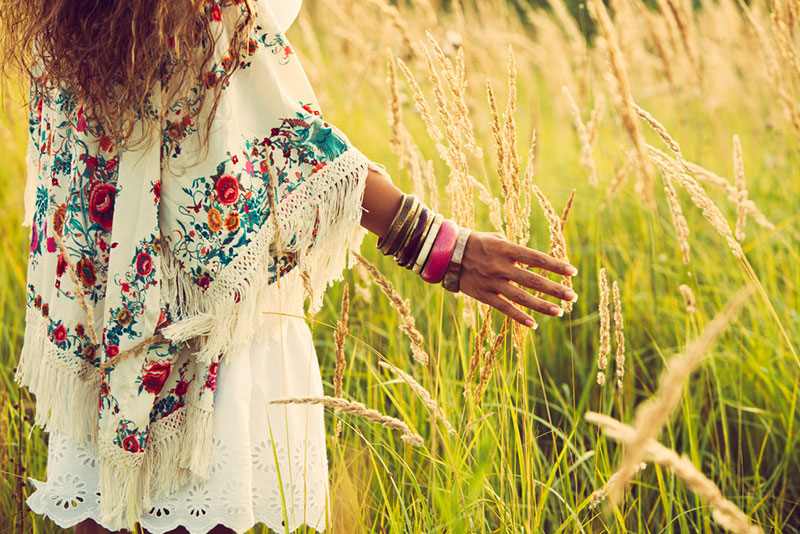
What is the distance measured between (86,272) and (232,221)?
26 cm

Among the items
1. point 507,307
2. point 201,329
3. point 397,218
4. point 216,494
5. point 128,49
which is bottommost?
point 216,494

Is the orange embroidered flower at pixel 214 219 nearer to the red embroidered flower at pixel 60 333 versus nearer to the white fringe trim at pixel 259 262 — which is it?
the white fringe trim at pixel 259 262

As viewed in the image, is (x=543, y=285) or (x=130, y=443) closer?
(x=543, y=285)

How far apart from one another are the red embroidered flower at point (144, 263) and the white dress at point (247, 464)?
0.69ft

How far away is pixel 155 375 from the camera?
102 cm

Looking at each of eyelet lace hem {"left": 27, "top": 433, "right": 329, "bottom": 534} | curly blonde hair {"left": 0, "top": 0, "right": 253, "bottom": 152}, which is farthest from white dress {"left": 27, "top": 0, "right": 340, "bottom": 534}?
curly blonde hair {"left": 0, "top": 0, "right": 253, "bottom": 152}

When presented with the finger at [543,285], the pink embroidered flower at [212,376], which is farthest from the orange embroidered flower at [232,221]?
the finger at [543,285]

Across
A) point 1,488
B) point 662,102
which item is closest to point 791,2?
point 1,488

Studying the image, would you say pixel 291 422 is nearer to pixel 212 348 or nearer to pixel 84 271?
pixel 212 348

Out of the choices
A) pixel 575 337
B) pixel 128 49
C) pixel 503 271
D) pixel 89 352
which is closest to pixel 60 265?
pixel 89 352

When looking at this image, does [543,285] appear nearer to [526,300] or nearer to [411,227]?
[526,300]

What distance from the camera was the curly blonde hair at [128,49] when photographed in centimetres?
90

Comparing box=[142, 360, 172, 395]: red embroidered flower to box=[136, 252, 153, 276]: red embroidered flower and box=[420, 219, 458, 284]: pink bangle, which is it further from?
box=[420, 219, 458, 284]: pink bangle

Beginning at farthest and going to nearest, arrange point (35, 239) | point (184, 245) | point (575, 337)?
point (575, 337), point (35, 239), point (184, 245)
